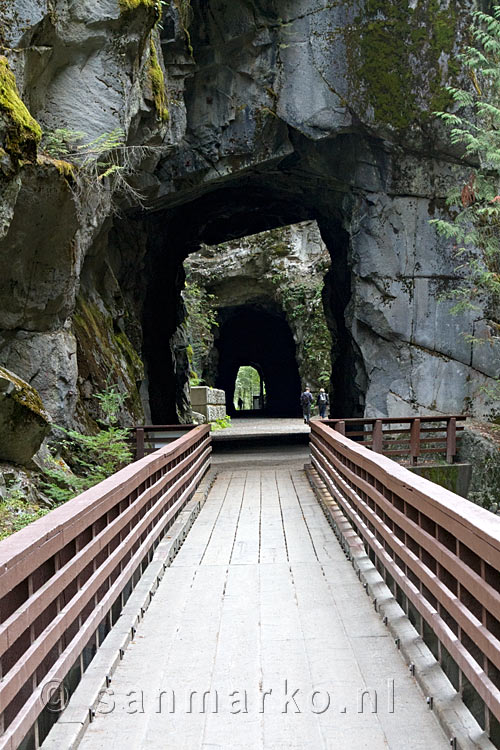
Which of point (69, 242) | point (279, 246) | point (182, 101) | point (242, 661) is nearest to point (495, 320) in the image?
point (182, 101)

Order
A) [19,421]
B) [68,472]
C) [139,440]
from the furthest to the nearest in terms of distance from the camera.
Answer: [139,440]
[68,472]
[19,421]

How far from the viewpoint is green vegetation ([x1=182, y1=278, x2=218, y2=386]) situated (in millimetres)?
31761

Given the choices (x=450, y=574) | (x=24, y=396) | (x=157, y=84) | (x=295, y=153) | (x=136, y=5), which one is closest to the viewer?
(x=450, y=574)

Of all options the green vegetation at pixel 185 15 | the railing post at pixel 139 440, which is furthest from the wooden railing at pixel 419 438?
the green vegetation at pixel 185 15

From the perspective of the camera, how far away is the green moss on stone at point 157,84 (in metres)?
12.9

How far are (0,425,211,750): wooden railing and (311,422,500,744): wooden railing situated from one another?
1.70 metres

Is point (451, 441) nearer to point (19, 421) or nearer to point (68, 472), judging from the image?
point (68, 472)

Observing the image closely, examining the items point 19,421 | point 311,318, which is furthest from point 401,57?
A: point 311,318

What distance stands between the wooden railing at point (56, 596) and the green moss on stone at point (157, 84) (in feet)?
32.8

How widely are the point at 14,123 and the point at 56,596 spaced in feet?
22.1

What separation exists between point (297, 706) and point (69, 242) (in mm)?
9040

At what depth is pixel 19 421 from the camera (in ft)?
26.9

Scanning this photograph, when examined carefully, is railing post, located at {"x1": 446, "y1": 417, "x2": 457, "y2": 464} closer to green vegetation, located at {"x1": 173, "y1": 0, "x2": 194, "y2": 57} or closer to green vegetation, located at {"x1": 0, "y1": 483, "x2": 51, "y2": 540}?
green vegetation, located at {"x1": 0, "y1": 483, "x2": 51, "y2": 540}

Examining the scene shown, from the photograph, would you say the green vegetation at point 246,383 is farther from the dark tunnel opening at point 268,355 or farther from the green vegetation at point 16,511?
the green vegetation at point 16,511
